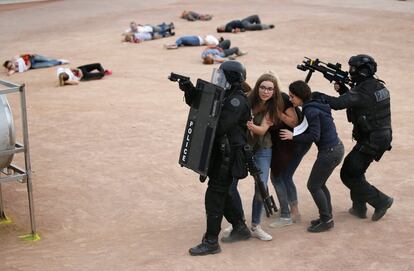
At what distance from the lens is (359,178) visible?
7684mm

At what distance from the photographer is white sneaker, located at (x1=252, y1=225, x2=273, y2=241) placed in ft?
23.9

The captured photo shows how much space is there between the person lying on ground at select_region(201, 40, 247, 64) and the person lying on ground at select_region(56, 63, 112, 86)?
8.22 ft

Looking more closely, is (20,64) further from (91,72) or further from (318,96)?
(318,96)

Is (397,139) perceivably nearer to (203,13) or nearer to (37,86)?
(37,86)

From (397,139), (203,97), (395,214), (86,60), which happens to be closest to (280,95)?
(203,97)

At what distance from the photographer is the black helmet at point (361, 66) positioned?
24.1 ft

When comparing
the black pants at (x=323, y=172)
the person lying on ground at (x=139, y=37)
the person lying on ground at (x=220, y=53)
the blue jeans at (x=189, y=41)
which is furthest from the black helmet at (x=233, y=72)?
the person lying on ground at (x=139, y=37)

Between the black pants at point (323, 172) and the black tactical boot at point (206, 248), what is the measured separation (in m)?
1.21

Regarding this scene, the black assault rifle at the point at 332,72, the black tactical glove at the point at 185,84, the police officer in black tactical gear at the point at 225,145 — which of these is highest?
the black tactical glove at the point at 185,84

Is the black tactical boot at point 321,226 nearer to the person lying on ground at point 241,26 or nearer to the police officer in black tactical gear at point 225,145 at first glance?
the police officer in black tactical gear at point 225,145

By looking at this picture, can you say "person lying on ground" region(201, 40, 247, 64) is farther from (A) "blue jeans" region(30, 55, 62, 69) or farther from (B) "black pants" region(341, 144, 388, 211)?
(B) "black pants" region(341, 144, 388, 211)

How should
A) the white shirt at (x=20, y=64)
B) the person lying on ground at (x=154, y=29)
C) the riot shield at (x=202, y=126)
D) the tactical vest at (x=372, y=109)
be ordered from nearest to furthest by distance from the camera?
1. the riot shield at (x=202, y=126)
2. the tactical vest at (x=372, y=109)
3. the white shirt at (x=20, y=64)
4. the person lying on ground at (x=154, y=29)

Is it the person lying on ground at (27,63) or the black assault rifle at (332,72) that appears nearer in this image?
the black assault rifle at (332,72)

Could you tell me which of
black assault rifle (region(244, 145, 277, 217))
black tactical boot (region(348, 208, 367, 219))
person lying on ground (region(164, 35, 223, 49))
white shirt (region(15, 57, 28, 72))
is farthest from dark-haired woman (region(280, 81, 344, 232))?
person lying on ground (region(164, 35, 223, 49))
